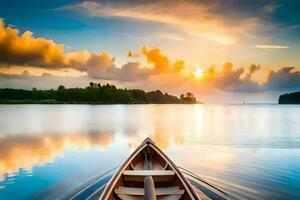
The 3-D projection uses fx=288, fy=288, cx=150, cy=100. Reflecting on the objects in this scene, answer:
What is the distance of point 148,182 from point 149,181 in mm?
86

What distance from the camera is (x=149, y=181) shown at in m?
7.46

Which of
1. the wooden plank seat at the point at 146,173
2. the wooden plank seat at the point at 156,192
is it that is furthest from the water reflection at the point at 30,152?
the wooden plank seat at the point at 156,192

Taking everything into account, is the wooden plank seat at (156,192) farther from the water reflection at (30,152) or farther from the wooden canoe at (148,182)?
the water reflection at (30,152)

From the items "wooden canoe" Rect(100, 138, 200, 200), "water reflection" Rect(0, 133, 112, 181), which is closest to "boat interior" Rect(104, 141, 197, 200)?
"wooden canoe" Rect(100, 138, 200, 200)

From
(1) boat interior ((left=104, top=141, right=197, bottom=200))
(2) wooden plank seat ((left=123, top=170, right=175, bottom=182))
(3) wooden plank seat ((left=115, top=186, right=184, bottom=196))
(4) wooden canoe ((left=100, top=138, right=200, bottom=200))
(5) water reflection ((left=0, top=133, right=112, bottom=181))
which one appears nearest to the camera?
(4) wooden canoe ((left=100, top=138, right=200, bottom=200))

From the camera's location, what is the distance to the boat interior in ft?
25.1

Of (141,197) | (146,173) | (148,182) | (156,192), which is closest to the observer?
(148,182)

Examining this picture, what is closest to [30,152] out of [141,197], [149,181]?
[141,197]

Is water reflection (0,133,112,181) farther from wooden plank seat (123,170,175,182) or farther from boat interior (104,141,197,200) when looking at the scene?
wooden plank seat (123,170,175,182)

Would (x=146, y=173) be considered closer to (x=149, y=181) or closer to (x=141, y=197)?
(x=141, y=197)

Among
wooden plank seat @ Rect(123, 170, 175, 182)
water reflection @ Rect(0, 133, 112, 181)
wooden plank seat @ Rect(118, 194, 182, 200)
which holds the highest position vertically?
wooden plank seat @ Rect(123, 170, 175, 182)

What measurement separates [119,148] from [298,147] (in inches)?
583

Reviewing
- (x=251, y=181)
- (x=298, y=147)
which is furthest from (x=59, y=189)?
(x=298, y=147)

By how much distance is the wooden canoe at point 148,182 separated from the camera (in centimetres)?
741
